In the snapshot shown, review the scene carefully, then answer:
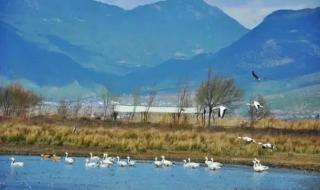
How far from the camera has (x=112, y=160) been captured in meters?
41.7

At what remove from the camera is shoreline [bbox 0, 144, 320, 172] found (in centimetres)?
4522

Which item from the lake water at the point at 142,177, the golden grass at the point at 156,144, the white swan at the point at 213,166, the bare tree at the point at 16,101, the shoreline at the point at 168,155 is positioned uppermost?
the bare tree at the point at 16,101

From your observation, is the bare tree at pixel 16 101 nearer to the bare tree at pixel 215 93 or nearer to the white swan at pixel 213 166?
the bare tree at pixel 215 93

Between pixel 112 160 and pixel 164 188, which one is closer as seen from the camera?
pixel 164 188

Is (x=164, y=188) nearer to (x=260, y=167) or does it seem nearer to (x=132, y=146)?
(x=260, y=167)

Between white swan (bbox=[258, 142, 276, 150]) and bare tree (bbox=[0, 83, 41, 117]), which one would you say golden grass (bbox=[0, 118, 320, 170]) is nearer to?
white swan (bbox=[258, 142, 276, 150])

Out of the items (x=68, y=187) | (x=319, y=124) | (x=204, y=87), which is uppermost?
(x=204, y=87)

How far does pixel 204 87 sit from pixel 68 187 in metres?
90.1

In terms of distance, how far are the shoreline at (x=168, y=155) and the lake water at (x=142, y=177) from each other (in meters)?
2.53

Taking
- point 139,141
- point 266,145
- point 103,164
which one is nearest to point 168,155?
point 139,141

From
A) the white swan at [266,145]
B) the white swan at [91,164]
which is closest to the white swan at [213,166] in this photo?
the white swan at [91,164]

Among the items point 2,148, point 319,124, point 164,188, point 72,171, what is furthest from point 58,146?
point 319,124

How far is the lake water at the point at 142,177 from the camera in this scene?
31.5 m

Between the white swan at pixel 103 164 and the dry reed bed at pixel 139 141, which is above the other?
the dry reed bed at pixel 139 141
